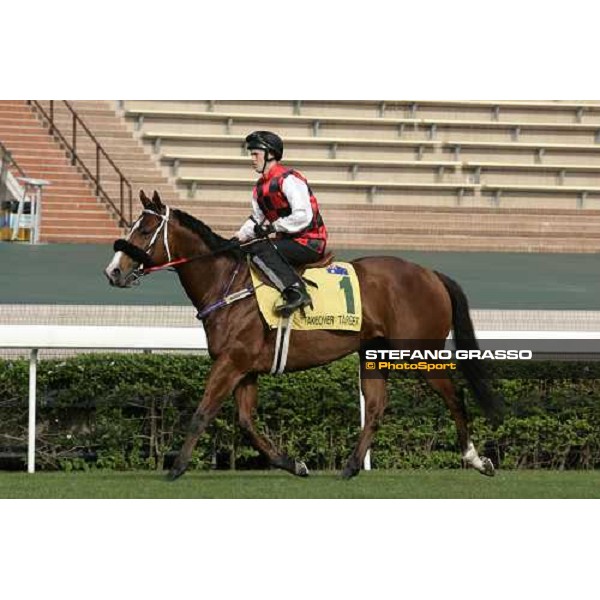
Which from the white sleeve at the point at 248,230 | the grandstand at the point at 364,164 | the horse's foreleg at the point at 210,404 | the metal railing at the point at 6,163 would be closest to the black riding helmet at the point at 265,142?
the white sleeve at the point at 248,230

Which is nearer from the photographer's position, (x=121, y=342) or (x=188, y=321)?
(x=121, y=342)

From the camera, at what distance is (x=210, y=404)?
6.79m

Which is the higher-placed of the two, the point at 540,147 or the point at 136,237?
the point at 540,147

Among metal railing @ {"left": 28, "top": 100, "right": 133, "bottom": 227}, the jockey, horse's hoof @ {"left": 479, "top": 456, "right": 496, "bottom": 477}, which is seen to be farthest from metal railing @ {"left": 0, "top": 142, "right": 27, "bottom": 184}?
horse's hoof @ {"left": 479, "top": 456, "right": 496, "bottom": 477}

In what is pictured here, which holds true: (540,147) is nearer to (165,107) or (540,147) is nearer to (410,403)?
(165,107)

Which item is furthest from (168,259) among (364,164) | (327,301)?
(364,164)

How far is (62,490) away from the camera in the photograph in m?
6.51

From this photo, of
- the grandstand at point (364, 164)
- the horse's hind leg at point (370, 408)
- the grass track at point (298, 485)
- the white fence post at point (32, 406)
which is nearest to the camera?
the grass track at point (298, 485)

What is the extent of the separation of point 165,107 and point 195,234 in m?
9.90

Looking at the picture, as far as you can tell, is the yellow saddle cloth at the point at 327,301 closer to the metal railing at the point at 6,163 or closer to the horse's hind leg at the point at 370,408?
the horse's hind leg at the point at 370,408

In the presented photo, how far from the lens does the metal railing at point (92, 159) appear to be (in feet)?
50.4

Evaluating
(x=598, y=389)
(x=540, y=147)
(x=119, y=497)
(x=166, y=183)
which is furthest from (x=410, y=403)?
(x=540, y=147)

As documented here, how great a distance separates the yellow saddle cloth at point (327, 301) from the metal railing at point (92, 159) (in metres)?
8.23

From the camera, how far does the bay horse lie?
22.4 feet
